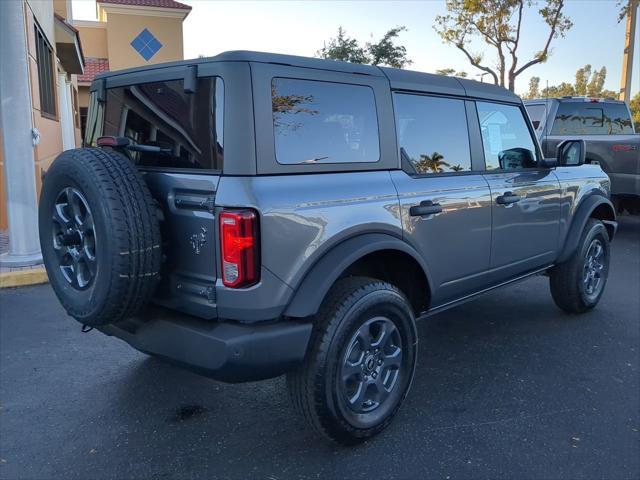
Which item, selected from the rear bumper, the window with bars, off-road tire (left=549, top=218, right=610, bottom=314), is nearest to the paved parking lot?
off-road tire (left=549, top=218, right=610, bottom=314)

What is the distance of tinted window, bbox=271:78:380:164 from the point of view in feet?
8.86

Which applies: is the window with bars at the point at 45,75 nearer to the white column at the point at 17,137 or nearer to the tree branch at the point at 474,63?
the white column at the point at 17,137

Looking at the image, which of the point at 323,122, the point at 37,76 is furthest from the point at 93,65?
the point at 323,122

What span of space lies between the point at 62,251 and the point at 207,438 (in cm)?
125

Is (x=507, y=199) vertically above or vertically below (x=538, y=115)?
below

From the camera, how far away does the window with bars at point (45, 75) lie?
399 inches

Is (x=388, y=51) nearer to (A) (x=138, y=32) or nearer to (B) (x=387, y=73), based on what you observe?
(A) (x=138, y=32)

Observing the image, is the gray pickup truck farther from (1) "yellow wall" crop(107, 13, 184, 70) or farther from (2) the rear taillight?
(1) "yellow wall" crop(107, 13, 184, 70)

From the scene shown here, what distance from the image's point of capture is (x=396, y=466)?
284 centimetres

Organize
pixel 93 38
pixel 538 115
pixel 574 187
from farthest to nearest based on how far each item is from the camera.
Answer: pixel 93 38
pixel 538 115
pixel 574 187

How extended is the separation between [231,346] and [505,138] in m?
2.82

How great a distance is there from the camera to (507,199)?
399cm

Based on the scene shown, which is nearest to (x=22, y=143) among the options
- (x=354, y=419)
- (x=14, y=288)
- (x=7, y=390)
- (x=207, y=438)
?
(x=14, y=288)

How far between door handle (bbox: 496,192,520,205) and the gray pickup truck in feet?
1.09
